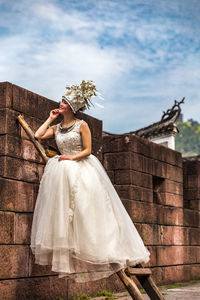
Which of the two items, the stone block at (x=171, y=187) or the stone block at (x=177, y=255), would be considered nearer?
the stone block at (x=177, y=255)

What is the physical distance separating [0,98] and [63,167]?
121 centimetres

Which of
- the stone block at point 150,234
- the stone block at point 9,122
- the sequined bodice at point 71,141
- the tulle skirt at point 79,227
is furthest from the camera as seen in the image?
the stone block at point 150,234

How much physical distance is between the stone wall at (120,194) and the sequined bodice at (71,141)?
0.62m

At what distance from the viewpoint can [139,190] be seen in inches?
396

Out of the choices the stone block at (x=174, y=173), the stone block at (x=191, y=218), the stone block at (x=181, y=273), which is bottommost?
the stone block at (x=181, y=273)

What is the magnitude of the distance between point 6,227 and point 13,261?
0.41 meters

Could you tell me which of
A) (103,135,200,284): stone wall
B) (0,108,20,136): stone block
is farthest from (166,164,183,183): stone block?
(0,108,20,136): stone block

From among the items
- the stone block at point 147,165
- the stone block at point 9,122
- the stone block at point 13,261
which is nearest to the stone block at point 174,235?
the stone block at point 147,165

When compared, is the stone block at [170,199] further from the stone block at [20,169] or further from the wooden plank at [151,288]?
the stone block at [20,169]

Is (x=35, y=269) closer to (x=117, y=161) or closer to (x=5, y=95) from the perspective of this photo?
(x=5, y=95)

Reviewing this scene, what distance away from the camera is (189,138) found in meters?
91.4

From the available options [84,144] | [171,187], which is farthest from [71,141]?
[171,187]

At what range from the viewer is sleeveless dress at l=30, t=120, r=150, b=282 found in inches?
233

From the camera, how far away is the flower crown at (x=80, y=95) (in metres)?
6.52
